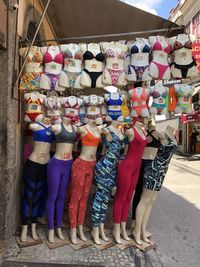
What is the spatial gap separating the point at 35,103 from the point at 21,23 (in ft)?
4.14

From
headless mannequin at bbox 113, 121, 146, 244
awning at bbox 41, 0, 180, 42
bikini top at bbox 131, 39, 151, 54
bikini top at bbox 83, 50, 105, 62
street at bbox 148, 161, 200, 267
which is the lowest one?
street at bbox 148, 161, 200, 267

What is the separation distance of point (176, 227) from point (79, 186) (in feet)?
6.44

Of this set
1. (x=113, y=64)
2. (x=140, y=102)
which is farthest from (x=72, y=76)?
(x=140, y=102)

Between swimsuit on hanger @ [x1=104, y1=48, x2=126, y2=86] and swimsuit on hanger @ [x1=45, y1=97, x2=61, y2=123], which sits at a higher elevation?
swimsuit on hanger @ [x1=104, y1=48, x2=126, y2=86]

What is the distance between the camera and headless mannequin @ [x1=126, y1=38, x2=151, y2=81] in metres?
3.74

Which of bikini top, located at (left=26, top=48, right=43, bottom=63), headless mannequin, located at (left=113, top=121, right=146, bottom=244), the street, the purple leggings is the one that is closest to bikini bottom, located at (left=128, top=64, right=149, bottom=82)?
headless mannequin, located at (left=113, top=121, right=146, bottom=244)

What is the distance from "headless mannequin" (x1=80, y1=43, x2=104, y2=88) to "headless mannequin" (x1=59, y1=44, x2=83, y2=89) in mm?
75

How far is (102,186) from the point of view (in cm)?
370

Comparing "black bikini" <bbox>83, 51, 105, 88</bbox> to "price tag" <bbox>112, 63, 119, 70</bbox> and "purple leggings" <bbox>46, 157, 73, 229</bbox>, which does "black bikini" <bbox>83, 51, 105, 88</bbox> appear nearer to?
"price tag" <bbox>112, 63, 119, 70</bbox>

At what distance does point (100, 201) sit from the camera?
12.2ft

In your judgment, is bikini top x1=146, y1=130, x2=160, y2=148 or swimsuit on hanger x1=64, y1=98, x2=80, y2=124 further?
bikini top x1=146, y1=130, x2=160, y2=148

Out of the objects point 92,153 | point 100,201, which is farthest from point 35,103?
point 100,201

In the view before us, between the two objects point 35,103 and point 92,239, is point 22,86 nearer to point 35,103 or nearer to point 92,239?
point 35,103

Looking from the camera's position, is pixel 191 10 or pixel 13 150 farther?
pixel 191 10
